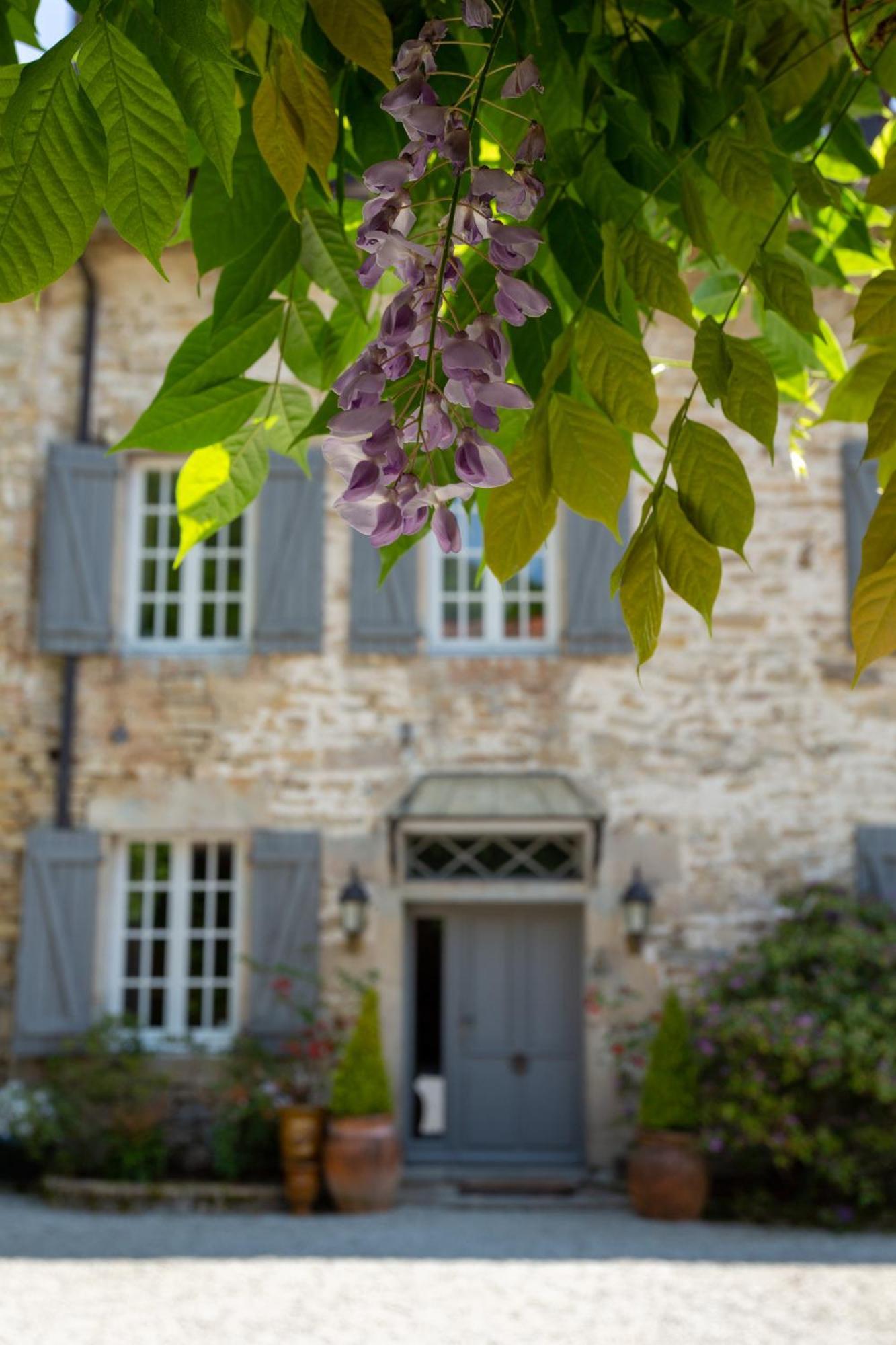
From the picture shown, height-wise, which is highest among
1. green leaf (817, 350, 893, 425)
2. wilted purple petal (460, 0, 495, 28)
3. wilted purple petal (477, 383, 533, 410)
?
wilted purple petal (460, 0, 495, 28)

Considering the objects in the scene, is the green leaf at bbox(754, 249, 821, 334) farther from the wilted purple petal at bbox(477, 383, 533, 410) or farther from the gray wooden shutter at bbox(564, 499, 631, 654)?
the gray wooden shutter at bbox(564, 499, 631, 654)

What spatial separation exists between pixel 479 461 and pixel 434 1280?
24.1 feet

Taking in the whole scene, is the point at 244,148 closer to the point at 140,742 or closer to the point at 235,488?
the point at 235,488

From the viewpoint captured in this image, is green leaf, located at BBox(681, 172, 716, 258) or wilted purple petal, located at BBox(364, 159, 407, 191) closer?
wilted purple petal, located at BBox(364, 159, 407, 191)

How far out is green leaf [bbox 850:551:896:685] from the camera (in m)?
0.87

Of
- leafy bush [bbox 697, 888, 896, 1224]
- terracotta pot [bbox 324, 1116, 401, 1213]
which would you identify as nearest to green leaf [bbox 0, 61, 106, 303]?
leafy bush [bbox 697, 888, 896, 1224]

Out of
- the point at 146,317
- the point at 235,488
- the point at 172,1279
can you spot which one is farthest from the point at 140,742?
the point at 235,488

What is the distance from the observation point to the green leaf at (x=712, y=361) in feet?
3.48

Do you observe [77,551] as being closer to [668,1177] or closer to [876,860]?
[668,1177]

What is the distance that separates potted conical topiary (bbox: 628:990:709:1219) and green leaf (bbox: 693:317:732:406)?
28.9ft

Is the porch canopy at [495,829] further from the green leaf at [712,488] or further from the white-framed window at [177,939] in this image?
the green leaf at [712,488]

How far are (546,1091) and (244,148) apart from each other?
985cm

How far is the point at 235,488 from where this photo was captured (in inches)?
60.3

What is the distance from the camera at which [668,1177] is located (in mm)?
9234
